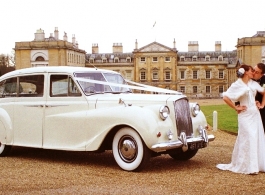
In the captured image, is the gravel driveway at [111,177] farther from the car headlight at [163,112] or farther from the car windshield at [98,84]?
the car windshield at [98,84]

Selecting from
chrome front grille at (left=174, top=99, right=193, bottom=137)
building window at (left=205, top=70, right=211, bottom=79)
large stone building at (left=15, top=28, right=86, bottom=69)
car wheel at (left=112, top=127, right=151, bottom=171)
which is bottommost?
car wheel at (left=112, top=127, right=151, bottom=171)

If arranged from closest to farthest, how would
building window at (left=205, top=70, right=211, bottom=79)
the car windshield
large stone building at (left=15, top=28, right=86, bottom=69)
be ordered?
1. the car windshield
2. large stone building at (left=15, top=28, right=86, bottom=69)
3. building window at (left=205, top=70, right=211, bottom=79)

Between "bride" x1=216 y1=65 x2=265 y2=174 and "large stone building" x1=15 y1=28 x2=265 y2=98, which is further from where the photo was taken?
"large stone building" x1=15 y1=28 x2=265 y2=98

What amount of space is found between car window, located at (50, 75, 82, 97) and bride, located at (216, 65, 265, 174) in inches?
109

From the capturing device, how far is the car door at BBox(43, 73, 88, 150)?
8.28m

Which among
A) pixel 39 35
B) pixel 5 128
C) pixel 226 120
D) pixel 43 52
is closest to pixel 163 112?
pixel 5 128

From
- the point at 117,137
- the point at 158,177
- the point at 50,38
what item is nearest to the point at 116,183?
the point at 158,177

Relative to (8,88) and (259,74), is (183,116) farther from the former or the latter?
(8,88)

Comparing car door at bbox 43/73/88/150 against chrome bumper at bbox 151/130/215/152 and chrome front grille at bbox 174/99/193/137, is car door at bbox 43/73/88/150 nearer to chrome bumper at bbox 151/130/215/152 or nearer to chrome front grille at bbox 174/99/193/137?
chrome bumper at bbox 151/130/215/152

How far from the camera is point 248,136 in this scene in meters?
7.57

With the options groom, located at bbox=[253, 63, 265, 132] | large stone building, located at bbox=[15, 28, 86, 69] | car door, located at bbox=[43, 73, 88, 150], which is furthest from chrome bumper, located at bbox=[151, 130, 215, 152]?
large stone building, located at bbox=[15, 28, 86, 69]

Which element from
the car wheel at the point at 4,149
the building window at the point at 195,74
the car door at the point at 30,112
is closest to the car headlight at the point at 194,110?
the car door at the point at 30,112

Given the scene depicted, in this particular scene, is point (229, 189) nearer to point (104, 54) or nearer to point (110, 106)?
point (110, 106)

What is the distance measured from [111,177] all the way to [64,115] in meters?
1.96
